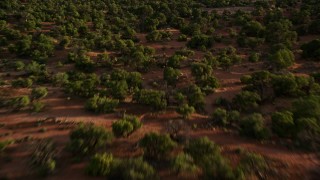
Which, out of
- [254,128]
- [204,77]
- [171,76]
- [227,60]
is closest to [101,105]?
[171,76]

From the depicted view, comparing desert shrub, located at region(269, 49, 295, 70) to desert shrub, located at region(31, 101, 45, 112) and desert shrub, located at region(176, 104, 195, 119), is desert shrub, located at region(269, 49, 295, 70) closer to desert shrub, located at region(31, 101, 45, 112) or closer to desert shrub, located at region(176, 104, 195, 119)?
desert shrub, located at region(176, 104, 195, 119)

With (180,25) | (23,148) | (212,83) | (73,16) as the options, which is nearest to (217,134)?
(212,83)

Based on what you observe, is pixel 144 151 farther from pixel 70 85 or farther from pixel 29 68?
pixel 29 68

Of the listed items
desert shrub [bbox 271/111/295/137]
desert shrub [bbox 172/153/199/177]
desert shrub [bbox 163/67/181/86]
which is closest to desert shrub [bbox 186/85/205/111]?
desert shrub [bbox 163/67/181/86]

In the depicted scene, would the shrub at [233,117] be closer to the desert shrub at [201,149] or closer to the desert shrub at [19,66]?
the desert shrub at [201,149]

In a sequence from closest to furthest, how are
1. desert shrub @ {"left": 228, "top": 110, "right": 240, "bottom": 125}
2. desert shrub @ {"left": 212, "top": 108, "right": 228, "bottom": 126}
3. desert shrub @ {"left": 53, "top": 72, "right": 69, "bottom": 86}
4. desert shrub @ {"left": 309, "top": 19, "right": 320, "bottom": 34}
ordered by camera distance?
1. desert shrub @ {"left": 228, "top": 110, "right": 240, "bottom": 125}
2. desert shrub @ {"left": 212, "top": 108, "right": 228, "bottom": 126}
3. desert shrub @ {"left": 53, "top": 72, "right": 69, "bottom": 86}
4. desert shrub @ {"left": 309, "top": 19, "right": 320, "bottom": 34}
